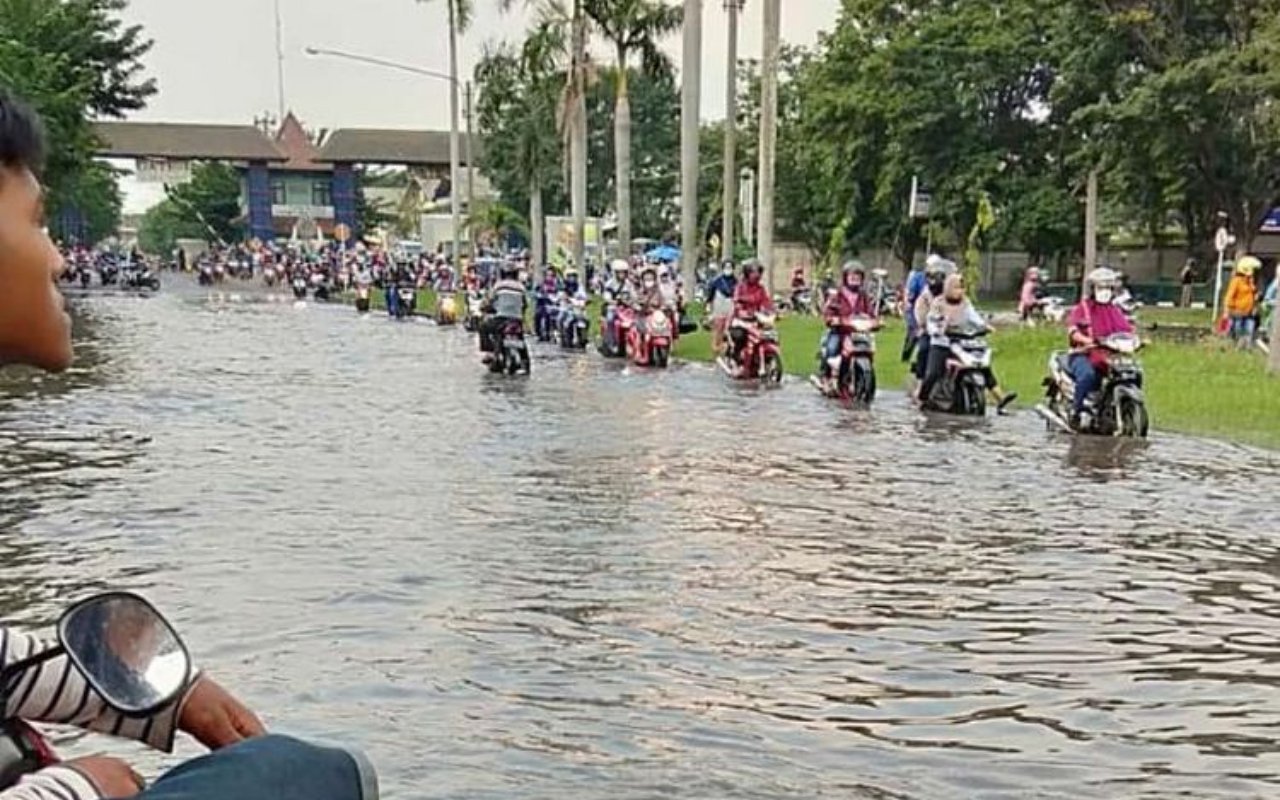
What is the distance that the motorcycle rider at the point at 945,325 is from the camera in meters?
15.3

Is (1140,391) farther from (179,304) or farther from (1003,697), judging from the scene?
(179,304)

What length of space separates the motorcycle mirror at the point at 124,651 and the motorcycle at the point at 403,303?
125ft

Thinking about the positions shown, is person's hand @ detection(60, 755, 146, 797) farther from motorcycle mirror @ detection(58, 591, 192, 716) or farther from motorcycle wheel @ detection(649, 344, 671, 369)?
motorcycle wheel @ detection(649, 344, 671, 369)

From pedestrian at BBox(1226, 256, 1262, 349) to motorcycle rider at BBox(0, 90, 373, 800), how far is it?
25.0m

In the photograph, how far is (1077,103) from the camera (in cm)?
4091

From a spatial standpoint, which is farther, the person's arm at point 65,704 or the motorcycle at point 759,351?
the motorcycle at point 759,351

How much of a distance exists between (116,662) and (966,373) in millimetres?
13908

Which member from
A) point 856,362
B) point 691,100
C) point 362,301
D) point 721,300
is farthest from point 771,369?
point 362,301

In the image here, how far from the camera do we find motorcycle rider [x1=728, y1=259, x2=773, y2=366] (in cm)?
1945

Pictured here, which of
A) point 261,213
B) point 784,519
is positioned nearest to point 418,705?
point 784,519

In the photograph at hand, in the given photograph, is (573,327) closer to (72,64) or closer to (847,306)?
(847,306)

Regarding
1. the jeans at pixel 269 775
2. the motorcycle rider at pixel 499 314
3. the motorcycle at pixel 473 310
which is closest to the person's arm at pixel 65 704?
the jeans at pixel 269 775

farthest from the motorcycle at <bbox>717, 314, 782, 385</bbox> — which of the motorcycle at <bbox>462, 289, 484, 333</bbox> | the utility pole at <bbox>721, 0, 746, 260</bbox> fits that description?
the utility pole at <bbox>721, 0, 746, 260</bbox>

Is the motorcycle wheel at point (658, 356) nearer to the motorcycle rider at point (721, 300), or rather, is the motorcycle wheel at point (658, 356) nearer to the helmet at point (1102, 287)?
the motorcycle rider at point (721, 300)
